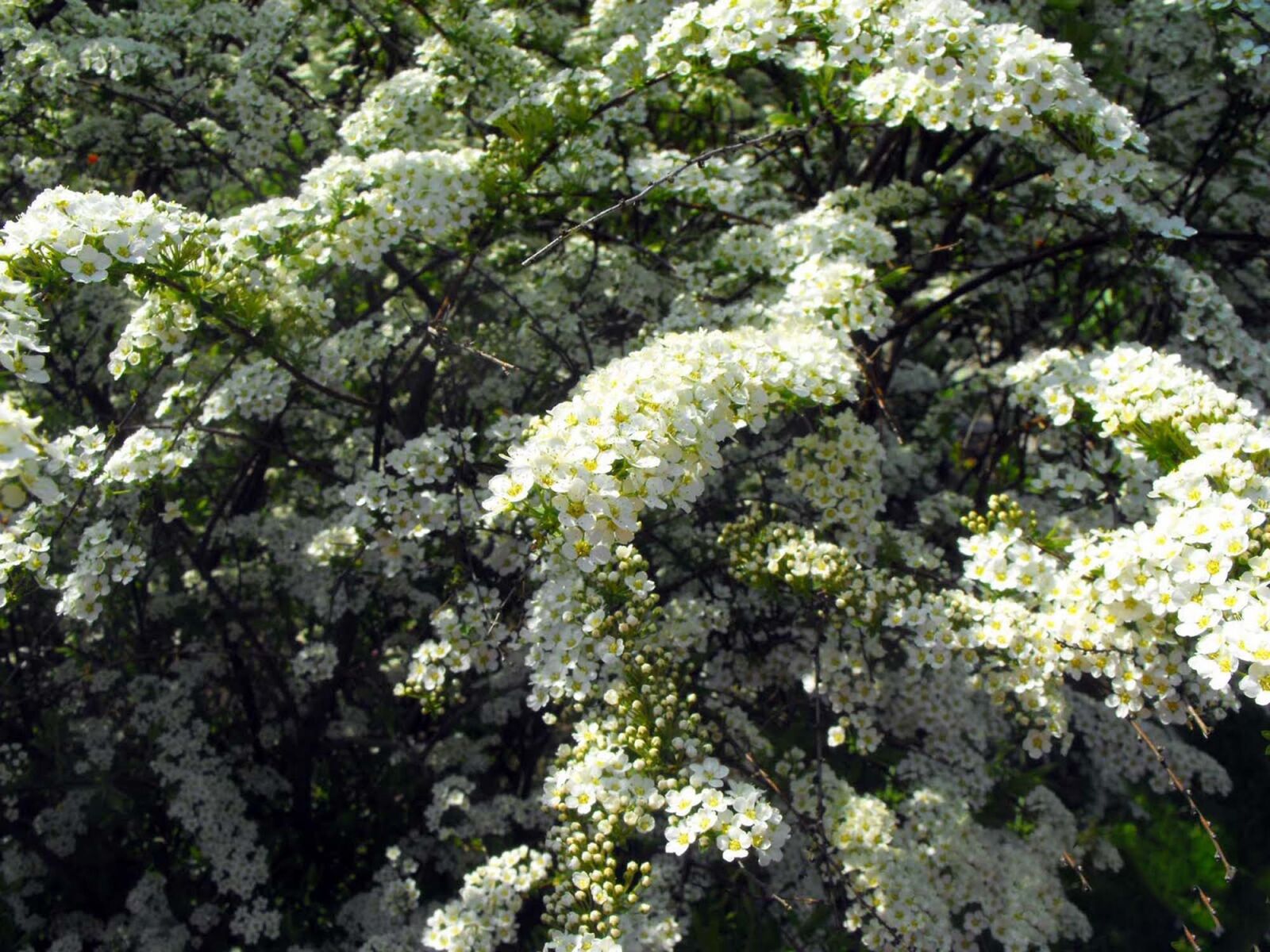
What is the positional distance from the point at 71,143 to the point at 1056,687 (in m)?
3.74

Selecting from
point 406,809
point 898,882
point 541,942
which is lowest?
point 406,809

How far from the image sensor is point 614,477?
6.31 ft

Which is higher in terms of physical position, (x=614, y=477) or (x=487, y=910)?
(x=614, y=477)

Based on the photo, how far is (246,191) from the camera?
173 inches

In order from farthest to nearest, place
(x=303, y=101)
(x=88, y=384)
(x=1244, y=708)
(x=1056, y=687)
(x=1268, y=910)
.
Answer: (x=1244, y=708)
(x=303, y=101)
(x=88, y=384)
(x=1268, y=910)
(x=1056, y=687)

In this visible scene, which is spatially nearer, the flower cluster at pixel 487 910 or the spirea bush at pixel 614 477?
the spirea bush at pixel 614 477

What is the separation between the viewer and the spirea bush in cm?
226

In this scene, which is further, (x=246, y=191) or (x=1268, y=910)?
(x=246, y=191)

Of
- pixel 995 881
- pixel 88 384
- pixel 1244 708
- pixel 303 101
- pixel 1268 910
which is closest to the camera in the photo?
pixel 995 881

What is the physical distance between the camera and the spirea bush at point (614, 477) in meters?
2.26

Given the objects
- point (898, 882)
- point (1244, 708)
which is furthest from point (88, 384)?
point (1244, 708)

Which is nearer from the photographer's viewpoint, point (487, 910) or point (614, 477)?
point (614, 477)

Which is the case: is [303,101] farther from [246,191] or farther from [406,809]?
[406,809]

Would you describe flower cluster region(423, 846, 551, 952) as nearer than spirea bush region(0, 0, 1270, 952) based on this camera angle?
No
